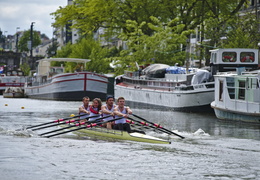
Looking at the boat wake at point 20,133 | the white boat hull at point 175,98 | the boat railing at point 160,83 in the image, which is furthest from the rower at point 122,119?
the boat railing at point 160,83

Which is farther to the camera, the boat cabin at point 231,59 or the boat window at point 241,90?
the boat cabin at point 231,59

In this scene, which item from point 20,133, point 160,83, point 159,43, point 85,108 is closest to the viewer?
point 20,133

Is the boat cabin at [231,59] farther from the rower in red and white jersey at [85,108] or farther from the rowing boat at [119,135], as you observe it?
the rowing boat at [119,135]

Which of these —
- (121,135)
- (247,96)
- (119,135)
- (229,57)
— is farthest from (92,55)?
(121,135)

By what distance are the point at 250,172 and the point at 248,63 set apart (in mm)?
24926

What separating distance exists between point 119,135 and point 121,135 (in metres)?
0.13

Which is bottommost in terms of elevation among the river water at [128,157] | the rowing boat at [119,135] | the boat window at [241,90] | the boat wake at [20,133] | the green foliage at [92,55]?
the river water at [128,157]

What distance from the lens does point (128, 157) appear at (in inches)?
799

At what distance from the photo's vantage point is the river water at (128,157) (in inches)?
688

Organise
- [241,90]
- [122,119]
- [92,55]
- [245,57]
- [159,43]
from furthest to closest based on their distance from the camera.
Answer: [92,55] → [159,43] → [245,57] → [241,90] → [122,119]

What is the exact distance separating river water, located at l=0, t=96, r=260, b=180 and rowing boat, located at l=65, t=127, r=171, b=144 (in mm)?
239

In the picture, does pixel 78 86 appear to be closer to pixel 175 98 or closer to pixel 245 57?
pixel 175 98

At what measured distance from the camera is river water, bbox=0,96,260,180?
17469mm

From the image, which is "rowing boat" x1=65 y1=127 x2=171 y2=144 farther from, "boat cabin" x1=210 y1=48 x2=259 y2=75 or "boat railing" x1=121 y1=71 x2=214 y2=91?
"boat cabin" x1=210 y1=48 x2=259 y2=75
